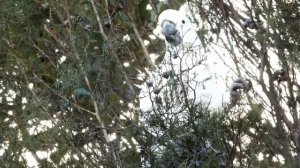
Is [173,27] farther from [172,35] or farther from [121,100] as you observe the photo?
[121,100]

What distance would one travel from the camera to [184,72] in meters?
1.28

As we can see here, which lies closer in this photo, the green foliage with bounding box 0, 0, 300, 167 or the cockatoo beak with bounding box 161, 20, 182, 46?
the green foliage with bounding box 0, 0, 300, 167

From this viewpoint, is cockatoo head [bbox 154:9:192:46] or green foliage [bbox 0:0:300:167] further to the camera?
cockatoo head [bbox 154:9:192:46]

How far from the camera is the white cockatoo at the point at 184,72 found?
127cm

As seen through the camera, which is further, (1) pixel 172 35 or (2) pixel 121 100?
(2) pixel 121 100

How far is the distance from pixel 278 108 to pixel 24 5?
0.90 m

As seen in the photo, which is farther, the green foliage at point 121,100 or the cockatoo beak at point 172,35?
the cockatoo beak at point 172,35

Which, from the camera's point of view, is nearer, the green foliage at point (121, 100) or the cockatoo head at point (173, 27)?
the green foliage at point (121, 100)

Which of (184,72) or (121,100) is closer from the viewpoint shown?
(184,72)

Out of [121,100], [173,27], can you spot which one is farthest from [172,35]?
[121,100]

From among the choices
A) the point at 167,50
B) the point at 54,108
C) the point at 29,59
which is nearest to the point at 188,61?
the point at 167,50

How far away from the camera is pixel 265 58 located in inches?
59.9

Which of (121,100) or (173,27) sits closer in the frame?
(173,27)

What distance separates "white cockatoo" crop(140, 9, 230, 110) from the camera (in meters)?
1.27
